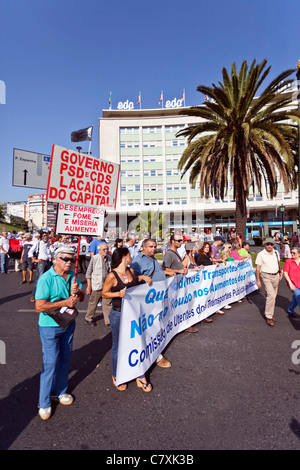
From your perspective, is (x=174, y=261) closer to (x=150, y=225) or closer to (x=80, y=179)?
(x=80, y=179)

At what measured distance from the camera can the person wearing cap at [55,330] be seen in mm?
2721

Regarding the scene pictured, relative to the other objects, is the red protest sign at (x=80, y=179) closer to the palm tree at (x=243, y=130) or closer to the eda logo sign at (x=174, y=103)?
the palm tree at (x=243, y=130)

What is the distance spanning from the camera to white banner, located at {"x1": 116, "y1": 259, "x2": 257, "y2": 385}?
10.5ft

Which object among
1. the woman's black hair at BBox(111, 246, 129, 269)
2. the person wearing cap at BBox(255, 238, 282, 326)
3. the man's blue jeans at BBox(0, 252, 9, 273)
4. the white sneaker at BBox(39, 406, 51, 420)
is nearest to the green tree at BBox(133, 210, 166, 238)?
the man's blue jeans at BBox(0, 252, 9, 273)

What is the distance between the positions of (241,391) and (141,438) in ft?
4.56

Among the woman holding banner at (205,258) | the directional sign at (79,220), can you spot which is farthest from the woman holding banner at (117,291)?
the woman holding banner at (205,258)

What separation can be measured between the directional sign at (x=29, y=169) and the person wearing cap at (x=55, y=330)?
68.4 ft

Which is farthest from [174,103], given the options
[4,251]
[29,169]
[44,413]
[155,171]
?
[44,413]

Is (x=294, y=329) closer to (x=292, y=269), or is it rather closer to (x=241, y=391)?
(x=292, y=269)

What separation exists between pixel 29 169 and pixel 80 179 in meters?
20.2

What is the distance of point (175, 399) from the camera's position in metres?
3.03

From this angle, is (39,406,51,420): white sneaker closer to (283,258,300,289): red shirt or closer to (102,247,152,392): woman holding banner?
(102,247,152,392): woman holding banner

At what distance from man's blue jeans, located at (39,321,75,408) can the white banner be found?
1.99ft

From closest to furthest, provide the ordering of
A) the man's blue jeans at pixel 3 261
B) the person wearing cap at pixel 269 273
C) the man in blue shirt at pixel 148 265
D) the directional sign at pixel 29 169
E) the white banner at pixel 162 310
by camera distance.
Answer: the white banner at pixel 162 310 → the man in blue shirt at pixel 148 265 → the person wearing cap at pixel 269 273 → the man's blue jeans at pixel 3 261 → the directional sign at pixel 29 169
